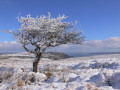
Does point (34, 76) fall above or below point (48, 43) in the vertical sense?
below

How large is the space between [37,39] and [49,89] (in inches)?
309

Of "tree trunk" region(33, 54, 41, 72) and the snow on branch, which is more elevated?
the snow on branch

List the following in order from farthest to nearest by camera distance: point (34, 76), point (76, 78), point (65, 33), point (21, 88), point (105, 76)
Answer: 1. point (65, 33)
2. point (34, 76)
3. point (76, 78)
4. point (105, 76)
5. point (21, 88)

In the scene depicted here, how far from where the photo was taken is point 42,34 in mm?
13539

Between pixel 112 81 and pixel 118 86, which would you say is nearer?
pixel 118 86

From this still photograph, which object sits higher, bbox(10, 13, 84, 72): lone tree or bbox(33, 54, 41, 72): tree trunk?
bbox(10, 13, 84, 72): lone tree

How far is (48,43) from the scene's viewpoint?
46.4 feet

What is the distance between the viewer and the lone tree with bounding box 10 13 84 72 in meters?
13.5

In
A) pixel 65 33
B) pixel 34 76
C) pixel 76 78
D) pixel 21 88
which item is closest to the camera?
pixel 21 88

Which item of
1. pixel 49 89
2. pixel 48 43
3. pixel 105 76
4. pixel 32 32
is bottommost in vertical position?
pixel 49 89

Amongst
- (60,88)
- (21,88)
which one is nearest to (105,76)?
(60,88)

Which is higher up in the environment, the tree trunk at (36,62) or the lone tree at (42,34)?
the lone tree at (42,34)

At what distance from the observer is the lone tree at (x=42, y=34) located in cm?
1348

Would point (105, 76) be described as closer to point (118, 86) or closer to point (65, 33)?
point (118, 86)
